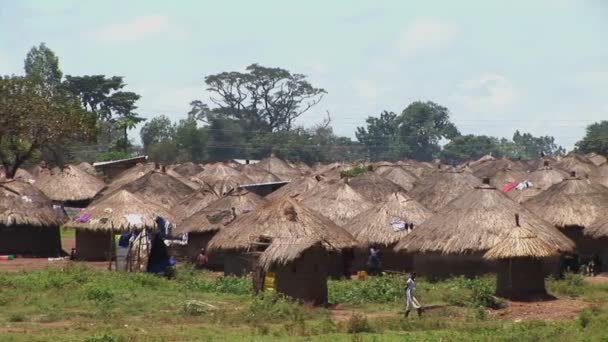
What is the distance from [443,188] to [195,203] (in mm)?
8775

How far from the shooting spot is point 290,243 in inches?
1000

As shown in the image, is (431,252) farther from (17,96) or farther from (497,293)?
(17,96)

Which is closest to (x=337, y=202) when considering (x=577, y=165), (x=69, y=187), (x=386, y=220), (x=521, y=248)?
(x=386, y=220)

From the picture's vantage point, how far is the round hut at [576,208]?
1416 inches

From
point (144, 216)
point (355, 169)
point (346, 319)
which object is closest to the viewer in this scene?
point (346, 319)

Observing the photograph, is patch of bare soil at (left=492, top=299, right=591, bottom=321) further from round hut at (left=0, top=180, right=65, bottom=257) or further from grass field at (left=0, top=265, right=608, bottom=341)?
Answer: round hut at (left=0, top=180, right=65, bottom=257)

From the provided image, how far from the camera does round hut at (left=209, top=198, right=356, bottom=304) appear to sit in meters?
25.3

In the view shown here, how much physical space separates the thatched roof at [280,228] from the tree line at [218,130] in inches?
578

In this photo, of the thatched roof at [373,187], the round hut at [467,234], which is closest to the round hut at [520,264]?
the round hut at [467,234]

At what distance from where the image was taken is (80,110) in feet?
158

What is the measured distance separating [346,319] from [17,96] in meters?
24.3

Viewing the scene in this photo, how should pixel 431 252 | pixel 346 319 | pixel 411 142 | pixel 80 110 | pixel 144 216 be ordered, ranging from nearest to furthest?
pixel 346 319, pixel 431 252, pixel 144 216, pixel 80 110, pixel 411 142

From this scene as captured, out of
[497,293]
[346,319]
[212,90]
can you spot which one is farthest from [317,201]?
[212,90]

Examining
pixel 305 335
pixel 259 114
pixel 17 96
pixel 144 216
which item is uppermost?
pixel 259 114
